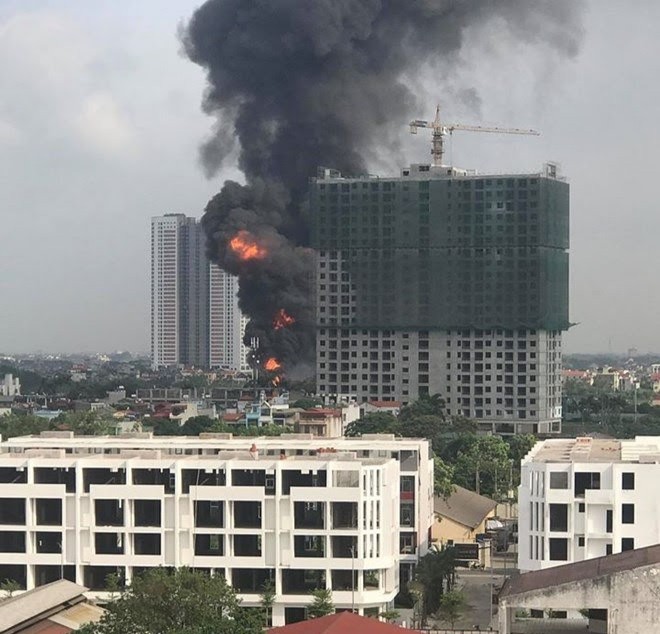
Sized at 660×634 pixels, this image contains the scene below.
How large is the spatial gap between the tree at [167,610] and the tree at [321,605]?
6.50 meters

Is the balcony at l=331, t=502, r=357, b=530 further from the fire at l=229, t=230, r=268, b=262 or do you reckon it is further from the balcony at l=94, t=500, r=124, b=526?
the fire at l=229, t=230, r=268, b=262

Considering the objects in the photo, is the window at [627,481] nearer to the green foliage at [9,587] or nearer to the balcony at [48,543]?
the balcony at [48,543]

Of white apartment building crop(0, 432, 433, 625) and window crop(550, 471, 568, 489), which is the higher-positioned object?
window crop(550, 471, 568, 489)

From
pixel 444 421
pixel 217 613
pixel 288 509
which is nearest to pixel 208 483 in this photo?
pixel 288 509

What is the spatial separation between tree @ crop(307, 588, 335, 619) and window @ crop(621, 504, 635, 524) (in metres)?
6.07

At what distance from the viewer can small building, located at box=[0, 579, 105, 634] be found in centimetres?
2980

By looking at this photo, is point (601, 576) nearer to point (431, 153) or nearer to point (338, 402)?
point (338, 402)

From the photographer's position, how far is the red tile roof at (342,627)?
2531 cm

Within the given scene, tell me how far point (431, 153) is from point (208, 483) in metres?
81.5

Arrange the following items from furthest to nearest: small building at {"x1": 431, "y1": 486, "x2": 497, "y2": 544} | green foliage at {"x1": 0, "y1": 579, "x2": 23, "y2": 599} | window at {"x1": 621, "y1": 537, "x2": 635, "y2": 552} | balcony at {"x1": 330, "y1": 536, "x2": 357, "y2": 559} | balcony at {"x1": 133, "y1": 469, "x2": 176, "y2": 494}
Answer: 1. small building at {"x1": 431, "y1": 486, "x2": 497, "y2": 544}
2. balcony at {"x1": 133, "y1": 469, "x2": 176, "y2": 494}
3. balcony at {"x1": 330, "y1": 536, "x2": 357, "y2": 559}
4. green foliage at {"x1": 0, "y1": 579, "x2": 23, "y2": 599}
5. window at {"x1": 621, "y1": 537, "x2": 635, "y2": 552}

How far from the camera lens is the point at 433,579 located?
1547 inches

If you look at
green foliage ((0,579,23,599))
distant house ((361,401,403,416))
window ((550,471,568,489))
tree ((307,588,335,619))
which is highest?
window ((550,471,568,489))

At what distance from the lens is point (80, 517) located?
38188mm

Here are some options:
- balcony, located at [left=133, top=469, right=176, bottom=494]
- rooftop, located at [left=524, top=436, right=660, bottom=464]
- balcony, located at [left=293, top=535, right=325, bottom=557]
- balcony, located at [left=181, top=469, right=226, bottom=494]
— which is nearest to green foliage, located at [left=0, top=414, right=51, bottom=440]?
balcony, located at [left=133, top=469, right=176, bottom=494]
